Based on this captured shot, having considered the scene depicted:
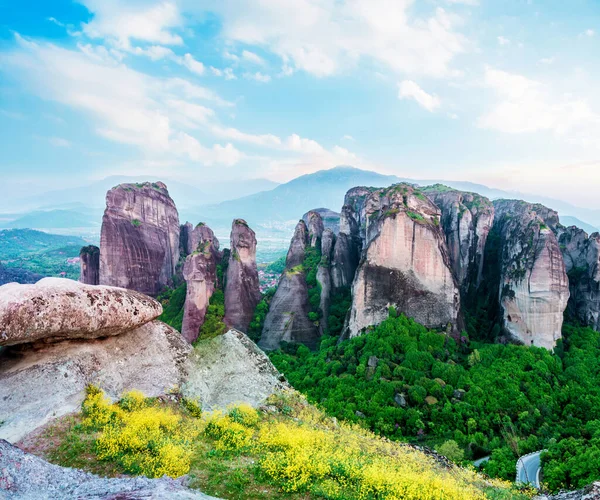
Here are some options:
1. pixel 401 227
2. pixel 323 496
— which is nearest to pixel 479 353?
pixel 401 227

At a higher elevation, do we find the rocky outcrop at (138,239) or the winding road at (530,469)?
the rocky outcrop at (138,239)

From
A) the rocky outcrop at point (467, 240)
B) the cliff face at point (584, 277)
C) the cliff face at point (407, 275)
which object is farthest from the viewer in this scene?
the rocky outcrop at point (467, 240)

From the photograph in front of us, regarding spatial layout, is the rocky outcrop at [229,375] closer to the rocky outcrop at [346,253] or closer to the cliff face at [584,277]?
the rocky outcrop at [346,253]

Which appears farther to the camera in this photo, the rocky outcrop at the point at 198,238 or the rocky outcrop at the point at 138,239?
the rocky outcrop at the point at 198,238

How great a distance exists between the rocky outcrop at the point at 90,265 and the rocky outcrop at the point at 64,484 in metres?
35.7

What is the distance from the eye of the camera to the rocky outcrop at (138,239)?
1480 inches

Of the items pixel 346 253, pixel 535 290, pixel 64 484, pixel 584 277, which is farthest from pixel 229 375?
pixel 584 277

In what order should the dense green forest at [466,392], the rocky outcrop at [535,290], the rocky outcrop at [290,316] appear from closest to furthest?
1. the dense green forest at [466,392]
2. the rocky outcrop at [535,290]
3. the rocky outcrop at [290,316]

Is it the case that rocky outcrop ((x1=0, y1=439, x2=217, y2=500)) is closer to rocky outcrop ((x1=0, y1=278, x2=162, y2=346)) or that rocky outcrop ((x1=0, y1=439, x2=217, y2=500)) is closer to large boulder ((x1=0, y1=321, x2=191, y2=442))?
large boulder ((x1=0, y1=321, x2=191, y2=442))

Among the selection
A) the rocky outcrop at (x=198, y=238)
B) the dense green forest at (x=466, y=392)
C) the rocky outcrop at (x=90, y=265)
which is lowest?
the dense green forest at (x=466, y=392)

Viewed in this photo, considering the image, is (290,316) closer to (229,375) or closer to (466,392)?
(466,392)

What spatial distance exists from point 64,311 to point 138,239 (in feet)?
102

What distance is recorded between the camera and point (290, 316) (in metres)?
34.6

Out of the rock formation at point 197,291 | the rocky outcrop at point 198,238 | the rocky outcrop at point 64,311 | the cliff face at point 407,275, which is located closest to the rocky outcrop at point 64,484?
the rocky outcrop at point 64,311
